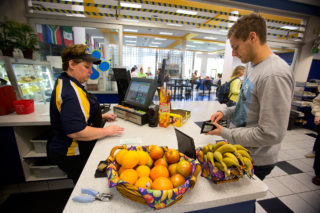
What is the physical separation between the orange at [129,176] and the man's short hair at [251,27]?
113 centimetres

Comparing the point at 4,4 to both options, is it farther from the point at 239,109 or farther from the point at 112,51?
the point at 239,109

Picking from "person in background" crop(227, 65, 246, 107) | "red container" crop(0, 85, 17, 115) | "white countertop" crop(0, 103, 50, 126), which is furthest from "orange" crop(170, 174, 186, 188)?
"person in background" crop(227, 65, 246, 107)

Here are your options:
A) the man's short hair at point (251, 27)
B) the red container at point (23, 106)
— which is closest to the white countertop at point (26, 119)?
the red container at point (23, 106)

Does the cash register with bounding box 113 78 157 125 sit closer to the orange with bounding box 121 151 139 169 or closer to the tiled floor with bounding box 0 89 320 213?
the orange with bounding box 121 151 139 169

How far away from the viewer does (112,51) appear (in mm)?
4117

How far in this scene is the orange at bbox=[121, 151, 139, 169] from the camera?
2.57 feet

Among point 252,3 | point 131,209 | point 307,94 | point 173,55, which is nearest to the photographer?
point 131,209

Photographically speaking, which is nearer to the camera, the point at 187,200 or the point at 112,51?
the point at 187,200

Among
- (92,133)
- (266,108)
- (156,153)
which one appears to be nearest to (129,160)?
(156,153)

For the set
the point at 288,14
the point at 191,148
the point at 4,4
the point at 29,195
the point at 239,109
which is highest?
the point at 288,14

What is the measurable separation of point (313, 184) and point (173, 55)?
484 inches

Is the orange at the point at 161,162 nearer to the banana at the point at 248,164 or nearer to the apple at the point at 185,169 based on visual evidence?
the apple at the point at 185,169

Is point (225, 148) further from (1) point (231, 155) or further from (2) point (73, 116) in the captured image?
(2) point (73, 116)

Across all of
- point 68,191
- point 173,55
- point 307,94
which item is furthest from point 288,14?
point 173,55
